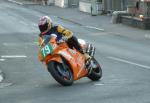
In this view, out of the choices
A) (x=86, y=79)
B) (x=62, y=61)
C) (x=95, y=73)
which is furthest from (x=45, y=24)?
(x=86, y=79)

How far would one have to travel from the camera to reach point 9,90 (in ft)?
43.6

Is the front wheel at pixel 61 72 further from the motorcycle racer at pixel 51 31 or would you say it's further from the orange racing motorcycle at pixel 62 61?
the motorcycle racer at pixel 51 31

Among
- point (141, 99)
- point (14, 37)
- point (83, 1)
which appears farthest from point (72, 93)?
point (83, 1)

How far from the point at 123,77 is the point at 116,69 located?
94.9 inches

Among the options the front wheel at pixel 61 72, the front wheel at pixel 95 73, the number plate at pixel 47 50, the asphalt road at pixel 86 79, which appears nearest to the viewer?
the asphalt road at pixel 86 79

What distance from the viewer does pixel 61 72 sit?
1345cm

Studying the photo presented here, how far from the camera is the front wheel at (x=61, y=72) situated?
13.3 metres

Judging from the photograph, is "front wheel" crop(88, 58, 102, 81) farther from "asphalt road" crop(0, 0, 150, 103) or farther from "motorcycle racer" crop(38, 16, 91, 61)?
"motorcycle racer" crop(38, 16, 91, 61)

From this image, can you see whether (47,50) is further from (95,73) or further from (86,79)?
(86,79)

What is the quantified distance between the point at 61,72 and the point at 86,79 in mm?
1788

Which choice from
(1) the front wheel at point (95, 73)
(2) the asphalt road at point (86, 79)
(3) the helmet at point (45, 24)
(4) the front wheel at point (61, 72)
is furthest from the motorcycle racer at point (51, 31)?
(2) the asphalt road at point (86, 79)

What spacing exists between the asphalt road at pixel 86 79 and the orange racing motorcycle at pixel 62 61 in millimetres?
236

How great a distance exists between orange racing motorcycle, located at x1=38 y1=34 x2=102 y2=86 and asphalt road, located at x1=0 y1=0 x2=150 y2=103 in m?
0.24

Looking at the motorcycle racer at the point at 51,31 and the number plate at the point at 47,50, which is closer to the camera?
the number plate at the point at 47,50
